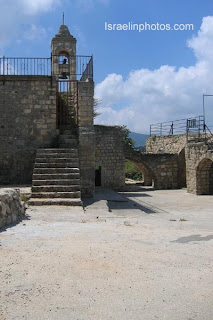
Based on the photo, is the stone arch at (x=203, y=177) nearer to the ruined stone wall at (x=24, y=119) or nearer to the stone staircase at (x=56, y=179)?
the ruined stone wall at (x=24, y=119)

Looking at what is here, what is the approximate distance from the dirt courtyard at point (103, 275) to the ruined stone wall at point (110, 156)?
52.9 feet

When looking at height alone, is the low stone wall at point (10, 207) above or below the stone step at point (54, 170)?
below

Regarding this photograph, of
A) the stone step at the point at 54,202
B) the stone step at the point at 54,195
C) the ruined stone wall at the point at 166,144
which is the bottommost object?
the stone step at the point at 54,202

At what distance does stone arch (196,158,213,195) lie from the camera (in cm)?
1889

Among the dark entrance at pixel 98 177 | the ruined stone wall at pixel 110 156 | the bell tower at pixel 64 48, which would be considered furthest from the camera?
the dark entrance at pixel 98 177

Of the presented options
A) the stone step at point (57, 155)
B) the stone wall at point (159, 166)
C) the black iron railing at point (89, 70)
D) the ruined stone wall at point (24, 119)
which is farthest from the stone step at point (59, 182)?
the stone wall at point (159, 166)

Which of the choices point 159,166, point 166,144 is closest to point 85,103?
point 159,166

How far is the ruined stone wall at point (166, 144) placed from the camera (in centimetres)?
2380

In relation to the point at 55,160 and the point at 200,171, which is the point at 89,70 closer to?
the point at 55,160

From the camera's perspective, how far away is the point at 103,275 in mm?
3260

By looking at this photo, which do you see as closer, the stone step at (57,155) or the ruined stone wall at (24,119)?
the stone step at (57,155)

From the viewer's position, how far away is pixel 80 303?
2.70 m

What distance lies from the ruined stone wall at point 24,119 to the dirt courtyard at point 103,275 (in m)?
6.26

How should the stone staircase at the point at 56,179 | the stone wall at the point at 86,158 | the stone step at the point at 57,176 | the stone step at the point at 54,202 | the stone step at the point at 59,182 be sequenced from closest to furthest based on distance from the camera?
1. the stone step at the point at 54,202
2. the stone staircase at the point at 56,179
3. the stone step at the point at 59,182
4. the stone step at the point at 57,176
5. the stone wall at the point at 86,158
